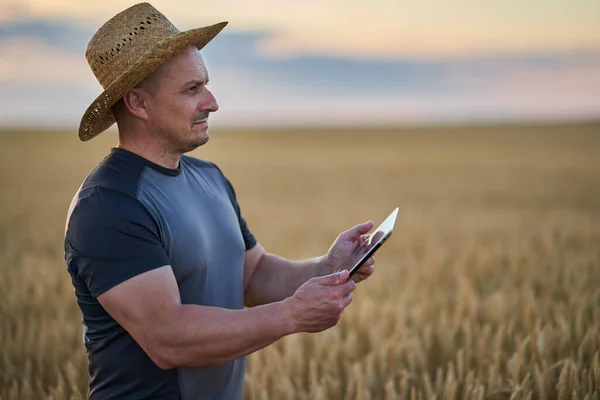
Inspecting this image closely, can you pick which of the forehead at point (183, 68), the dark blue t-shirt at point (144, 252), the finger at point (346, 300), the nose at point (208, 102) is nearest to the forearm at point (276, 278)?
the dark blue t-shirt at point (144, 252)

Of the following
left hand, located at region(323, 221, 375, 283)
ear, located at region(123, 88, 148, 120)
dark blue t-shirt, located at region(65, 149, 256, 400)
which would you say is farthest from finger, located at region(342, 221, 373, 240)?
ear, located at region(123, 88, 148, 120)

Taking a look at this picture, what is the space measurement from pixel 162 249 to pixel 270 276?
83 cm

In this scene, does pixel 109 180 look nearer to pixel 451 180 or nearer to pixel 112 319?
pixel 112 319

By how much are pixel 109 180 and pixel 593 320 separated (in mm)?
3688

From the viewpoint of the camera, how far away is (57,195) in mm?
17516

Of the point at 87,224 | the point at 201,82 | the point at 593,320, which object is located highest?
the point at 201,82

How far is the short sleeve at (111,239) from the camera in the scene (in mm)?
2365

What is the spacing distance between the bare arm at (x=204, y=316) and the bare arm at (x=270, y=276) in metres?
0.72

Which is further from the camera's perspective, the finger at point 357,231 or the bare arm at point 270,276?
the bare arm at point 270,276

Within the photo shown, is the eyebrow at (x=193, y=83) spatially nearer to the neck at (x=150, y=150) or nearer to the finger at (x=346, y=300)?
the neck at (x=150, y=150)

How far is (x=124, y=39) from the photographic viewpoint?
8.86 feet

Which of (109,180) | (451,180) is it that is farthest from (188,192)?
(451,180)

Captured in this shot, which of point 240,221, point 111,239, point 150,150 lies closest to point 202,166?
point 240,221

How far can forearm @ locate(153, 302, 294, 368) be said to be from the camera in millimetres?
2357
